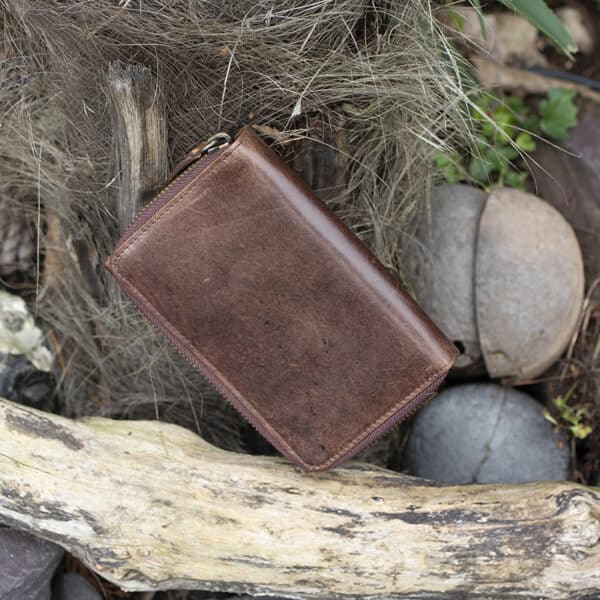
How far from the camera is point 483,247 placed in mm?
2426

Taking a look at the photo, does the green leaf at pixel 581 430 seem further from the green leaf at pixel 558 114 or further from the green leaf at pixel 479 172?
the green leaf at pixel 558 114

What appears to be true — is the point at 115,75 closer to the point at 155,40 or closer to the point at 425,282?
the point at 155,40

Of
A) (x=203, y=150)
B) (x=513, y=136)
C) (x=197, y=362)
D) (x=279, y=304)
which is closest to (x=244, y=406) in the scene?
(x=197, y=362)

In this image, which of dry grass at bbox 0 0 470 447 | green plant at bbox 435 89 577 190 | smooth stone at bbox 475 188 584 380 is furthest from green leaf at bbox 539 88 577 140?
dry grass at bbox 0 0 470 447

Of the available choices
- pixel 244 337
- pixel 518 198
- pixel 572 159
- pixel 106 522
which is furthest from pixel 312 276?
pixel 572 159

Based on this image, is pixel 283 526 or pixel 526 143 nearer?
pixel 283 526

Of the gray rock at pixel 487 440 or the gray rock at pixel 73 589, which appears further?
the gray rock at pixel 487 440

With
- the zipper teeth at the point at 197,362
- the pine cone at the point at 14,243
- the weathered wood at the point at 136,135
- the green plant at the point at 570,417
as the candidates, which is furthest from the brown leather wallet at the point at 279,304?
the green plant at the point at 570,417

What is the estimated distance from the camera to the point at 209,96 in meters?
1.89

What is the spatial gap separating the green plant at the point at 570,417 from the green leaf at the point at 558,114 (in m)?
0.89

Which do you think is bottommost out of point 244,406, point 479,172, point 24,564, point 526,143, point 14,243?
point 24,564

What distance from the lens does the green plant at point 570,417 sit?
249 cm

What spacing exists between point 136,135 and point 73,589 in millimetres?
1338

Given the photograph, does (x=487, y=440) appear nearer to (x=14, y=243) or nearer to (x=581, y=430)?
(x=581, y=430)
